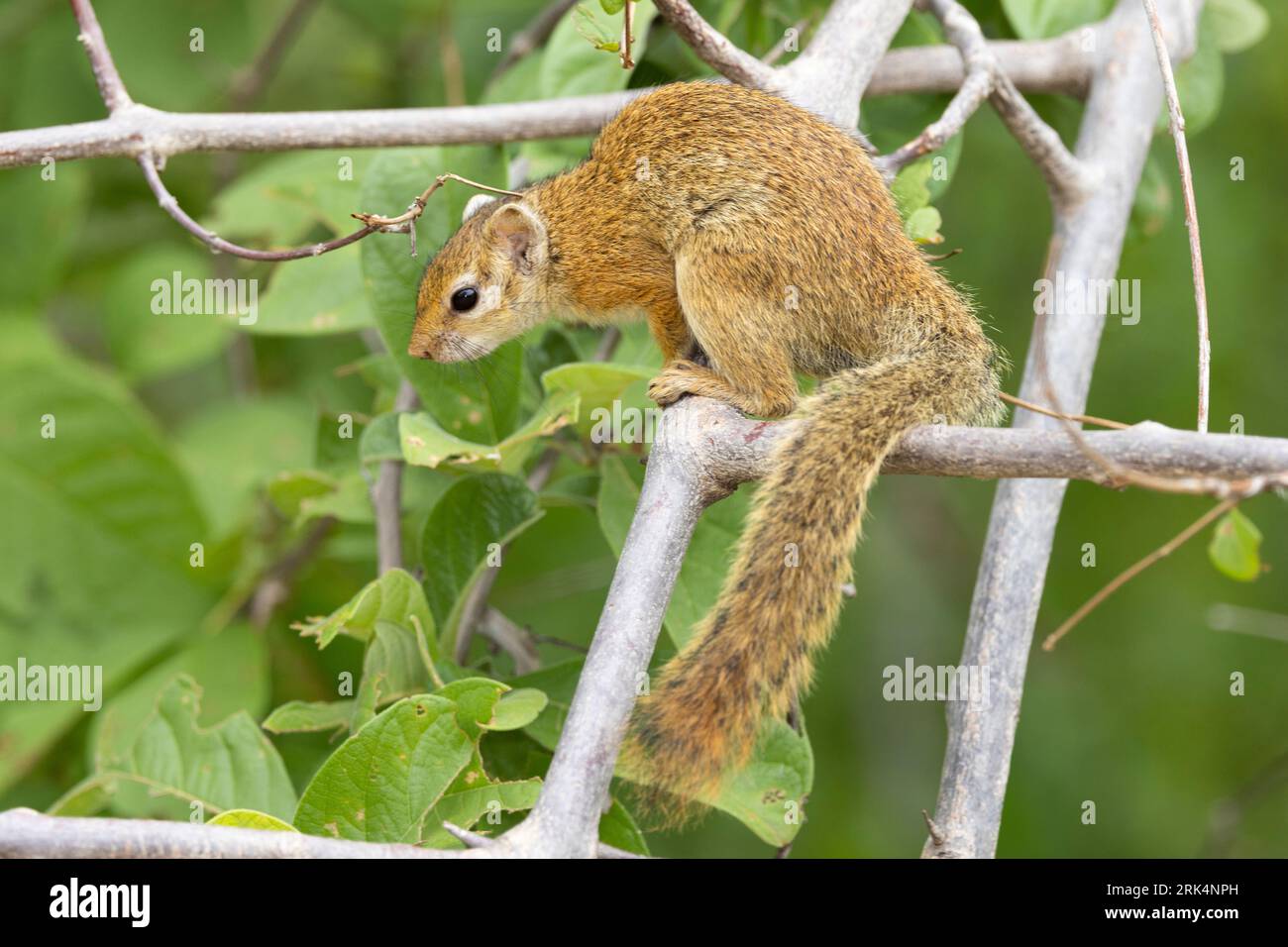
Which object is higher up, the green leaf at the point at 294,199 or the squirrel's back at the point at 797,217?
the green leaf at the point at 294,199

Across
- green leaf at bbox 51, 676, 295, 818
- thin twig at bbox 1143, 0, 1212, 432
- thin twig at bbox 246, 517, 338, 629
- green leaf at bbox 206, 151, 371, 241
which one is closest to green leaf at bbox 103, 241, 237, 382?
green leaf at bbox 206, 151, 371, 241

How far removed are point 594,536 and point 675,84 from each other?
201 centimetres

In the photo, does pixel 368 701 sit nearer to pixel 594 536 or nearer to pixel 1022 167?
pixel 594 536

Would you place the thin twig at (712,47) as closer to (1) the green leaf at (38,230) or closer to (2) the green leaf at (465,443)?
(2) the green leaf at (465,443)

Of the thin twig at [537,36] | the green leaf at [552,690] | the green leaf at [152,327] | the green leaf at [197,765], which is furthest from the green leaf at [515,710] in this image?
the green leaf at [152,327]

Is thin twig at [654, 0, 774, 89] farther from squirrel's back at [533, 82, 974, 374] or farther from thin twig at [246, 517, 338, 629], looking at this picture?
thin twig at [246, 517, 338, 629]

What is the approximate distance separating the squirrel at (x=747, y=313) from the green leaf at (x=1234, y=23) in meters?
1.51

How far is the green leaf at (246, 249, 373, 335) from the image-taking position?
346cm

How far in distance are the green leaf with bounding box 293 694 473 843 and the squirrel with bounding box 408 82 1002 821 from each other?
361mm

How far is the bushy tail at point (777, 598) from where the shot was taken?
2141 mm

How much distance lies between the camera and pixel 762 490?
2.43 metres

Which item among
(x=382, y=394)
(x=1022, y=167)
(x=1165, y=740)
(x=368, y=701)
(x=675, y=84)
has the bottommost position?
(x=1165, y=740)

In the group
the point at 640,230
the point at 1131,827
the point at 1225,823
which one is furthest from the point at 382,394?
the point at 1131,827

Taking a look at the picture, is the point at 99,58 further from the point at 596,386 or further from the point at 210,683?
the point at 210,683
